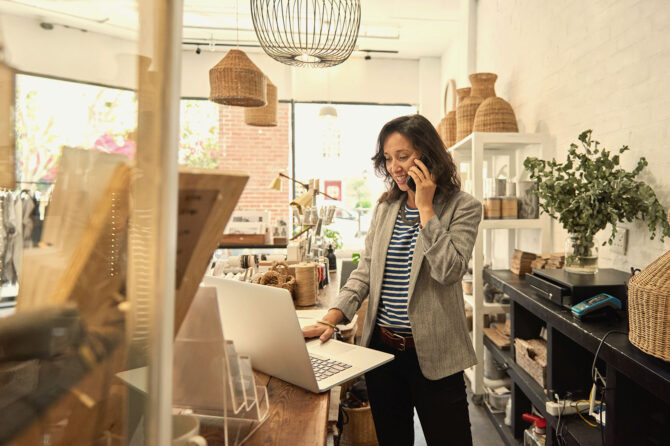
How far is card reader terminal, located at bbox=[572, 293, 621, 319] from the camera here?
146 centimetres

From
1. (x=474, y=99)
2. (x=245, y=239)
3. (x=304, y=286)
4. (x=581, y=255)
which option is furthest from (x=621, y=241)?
(x=245, y=239)

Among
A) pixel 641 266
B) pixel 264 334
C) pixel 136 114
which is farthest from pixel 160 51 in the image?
pixel 641 266

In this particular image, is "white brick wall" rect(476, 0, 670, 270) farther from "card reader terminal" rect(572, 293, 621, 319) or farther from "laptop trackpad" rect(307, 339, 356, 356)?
"laptop trackpad" rect(307, 339, 356, 356)

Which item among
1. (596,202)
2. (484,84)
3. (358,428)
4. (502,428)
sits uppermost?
(484,84)

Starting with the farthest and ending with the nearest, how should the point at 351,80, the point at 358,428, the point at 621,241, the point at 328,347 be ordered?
the point at 351,80, the point at 358,428, the point at 621,241, the point at 328,347

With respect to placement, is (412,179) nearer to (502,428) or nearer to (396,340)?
(396,340)

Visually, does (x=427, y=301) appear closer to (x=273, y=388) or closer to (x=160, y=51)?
(x=273, y=388)

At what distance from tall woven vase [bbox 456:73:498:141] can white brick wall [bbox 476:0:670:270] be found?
0.24m

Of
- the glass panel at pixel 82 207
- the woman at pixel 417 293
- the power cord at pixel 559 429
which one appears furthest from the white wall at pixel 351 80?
the glass panel at pixel 82 207

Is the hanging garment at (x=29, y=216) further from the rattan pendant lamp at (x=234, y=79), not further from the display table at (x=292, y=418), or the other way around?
the rattan pendant lamp at (x=234, y=79)

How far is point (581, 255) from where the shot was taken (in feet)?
5.94

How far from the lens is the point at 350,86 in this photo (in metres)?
5.98

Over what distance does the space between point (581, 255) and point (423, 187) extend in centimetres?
80

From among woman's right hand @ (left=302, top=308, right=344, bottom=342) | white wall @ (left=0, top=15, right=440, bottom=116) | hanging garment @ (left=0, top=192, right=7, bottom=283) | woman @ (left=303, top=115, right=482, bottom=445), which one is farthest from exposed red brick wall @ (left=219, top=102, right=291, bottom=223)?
hanging garment @ (left=0, top=192, right=7, bottom=283)
